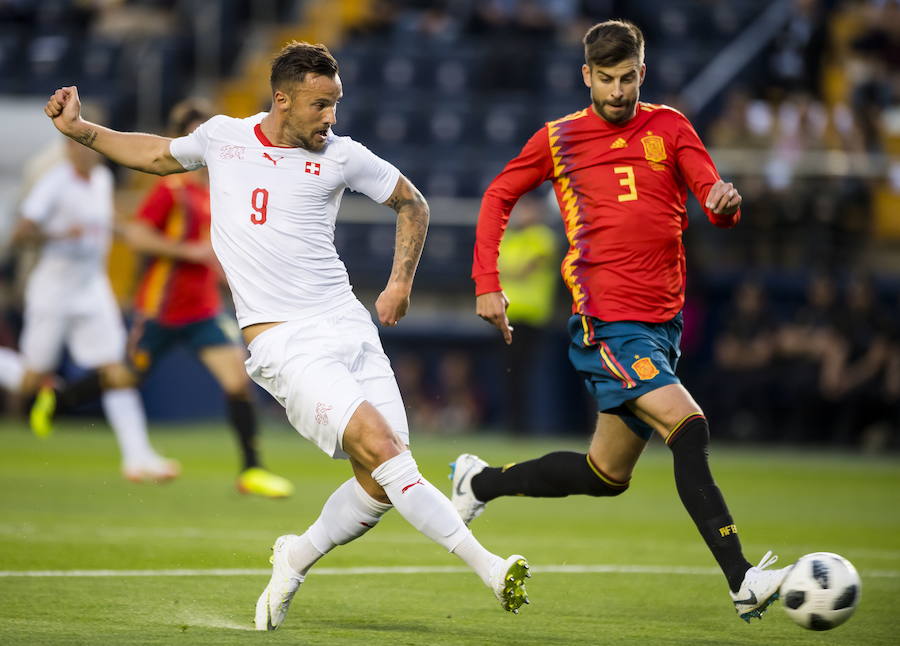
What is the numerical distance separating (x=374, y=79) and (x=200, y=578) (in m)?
14.8

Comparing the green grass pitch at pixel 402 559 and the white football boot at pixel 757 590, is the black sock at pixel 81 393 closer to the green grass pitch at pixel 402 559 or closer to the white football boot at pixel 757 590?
the green grass pitch at pixel 402 559

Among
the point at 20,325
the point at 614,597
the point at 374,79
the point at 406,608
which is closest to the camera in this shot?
the point at 406,608

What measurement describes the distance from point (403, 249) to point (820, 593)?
6.80ft

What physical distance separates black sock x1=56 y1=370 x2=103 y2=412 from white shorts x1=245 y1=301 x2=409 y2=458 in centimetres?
648

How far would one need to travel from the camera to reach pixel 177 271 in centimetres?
1098

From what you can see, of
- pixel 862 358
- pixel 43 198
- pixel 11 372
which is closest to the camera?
pixel 43 198

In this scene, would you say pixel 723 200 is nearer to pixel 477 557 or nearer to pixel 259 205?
pixel 477 557

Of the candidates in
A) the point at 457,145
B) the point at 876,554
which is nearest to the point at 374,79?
the point at 457,145

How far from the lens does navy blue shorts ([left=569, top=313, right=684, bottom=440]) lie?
20.6ft

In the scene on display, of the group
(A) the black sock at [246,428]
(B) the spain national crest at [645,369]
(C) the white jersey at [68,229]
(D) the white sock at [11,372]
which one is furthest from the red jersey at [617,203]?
(D) the white sock at [11,372]

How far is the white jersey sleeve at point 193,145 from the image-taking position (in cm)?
616

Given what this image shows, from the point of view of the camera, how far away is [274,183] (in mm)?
6012

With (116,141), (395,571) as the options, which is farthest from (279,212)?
(395,571)

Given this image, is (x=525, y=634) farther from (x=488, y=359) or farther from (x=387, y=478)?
(x=488, y=359)
